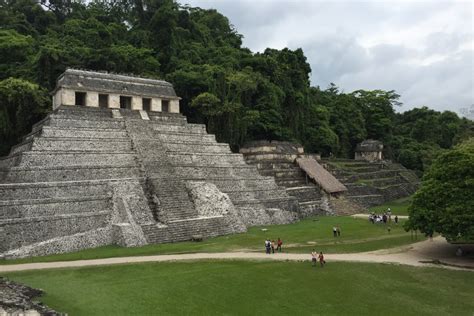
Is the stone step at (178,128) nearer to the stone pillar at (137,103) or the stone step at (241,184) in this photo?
the stone pillar at (137,103)

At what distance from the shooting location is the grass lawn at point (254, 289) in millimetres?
14312

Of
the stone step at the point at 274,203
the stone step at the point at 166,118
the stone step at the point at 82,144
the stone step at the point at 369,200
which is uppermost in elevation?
the stone step at the point at 166,118

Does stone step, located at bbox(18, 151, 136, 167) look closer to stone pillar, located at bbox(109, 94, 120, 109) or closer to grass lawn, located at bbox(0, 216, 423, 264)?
stone pillar, located at bbox(109, 94, 120, 109)

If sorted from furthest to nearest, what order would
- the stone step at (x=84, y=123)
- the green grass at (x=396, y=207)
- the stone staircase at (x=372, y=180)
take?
the stone staircase at (x=372, y=180), the green grass at (x=396, y=207), the stone step at (x=84, y=123)

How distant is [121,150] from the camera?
106ft

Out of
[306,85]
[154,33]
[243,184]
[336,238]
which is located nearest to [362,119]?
[306,85]

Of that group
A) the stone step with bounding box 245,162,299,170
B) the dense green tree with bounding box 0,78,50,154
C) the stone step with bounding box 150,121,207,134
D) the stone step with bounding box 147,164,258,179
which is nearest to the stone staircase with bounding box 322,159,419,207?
the stone step with bounding box 245,162,299,170

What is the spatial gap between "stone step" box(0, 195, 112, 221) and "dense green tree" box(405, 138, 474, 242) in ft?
59.6

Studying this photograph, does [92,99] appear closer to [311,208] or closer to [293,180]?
[293,180]

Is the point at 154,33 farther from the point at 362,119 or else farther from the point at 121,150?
the point at 362,119

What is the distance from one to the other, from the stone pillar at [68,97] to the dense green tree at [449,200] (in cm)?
2690

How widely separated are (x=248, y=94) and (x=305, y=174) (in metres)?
12.3

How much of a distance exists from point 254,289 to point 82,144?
19.4 meters

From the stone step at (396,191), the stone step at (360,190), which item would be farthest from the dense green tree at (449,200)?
the stone step at (396,191)
